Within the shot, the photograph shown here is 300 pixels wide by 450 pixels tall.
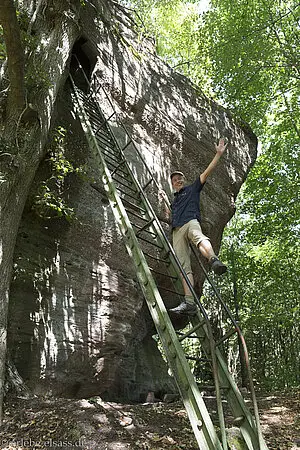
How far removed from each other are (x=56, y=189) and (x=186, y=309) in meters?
3.77

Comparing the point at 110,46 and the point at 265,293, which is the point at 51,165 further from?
the point at 265,293

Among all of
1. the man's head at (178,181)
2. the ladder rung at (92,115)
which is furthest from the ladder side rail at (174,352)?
the ladder rung at (92,115)

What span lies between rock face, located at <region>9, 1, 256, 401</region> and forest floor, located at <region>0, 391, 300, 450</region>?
4.49 feet

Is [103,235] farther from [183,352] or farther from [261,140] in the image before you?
[261,140]

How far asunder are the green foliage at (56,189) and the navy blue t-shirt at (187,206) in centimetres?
198

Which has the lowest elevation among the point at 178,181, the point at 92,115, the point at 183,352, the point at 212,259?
the point at 183,352

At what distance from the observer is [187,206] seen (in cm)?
518

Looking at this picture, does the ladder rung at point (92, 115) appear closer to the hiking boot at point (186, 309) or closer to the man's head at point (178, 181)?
the man's head at point (178, 181)

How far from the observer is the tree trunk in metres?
4.43

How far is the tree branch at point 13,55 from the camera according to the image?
13.6 feet

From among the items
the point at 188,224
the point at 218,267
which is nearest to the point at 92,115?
the point at 188,224

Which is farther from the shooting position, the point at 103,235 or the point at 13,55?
the point at 103,235

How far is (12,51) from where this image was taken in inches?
177

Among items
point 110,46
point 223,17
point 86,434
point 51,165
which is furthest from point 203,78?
point 86,434
